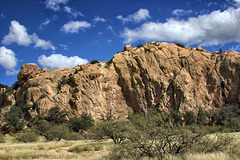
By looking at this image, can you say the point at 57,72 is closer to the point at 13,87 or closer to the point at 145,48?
the point at 13,87

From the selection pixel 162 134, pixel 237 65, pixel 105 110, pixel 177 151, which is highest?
pixel 237 65

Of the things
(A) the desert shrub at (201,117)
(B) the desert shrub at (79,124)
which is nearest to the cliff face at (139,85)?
(A) the desert shrub at (201,117)

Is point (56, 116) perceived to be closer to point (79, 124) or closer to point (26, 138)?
point (79, 124)

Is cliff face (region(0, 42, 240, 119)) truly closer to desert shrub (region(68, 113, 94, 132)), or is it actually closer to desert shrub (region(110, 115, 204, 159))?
desert shrub (region(68, 113, 94, 132))

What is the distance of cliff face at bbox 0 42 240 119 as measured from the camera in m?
52.0

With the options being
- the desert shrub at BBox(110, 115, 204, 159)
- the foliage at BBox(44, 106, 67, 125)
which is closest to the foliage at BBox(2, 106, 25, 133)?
the foliage at BBox(44, 106, 67, 125)

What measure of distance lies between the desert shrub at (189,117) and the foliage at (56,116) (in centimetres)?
3160

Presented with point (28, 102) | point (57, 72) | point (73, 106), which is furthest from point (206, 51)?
point (28, 102)

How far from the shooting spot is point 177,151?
1036 cm

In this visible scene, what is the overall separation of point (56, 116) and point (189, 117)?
34687mm

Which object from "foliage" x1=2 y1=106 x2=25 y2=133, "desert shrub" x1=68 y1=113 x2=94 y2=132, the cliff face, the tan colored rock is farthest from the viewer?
the tan colored rock

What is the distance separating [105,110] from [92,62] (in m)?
20.7

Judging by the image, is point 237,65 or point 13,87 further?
point 13,87

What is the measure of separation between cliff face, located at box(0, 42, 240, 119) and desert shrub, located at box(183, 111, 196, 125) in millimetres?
2471
